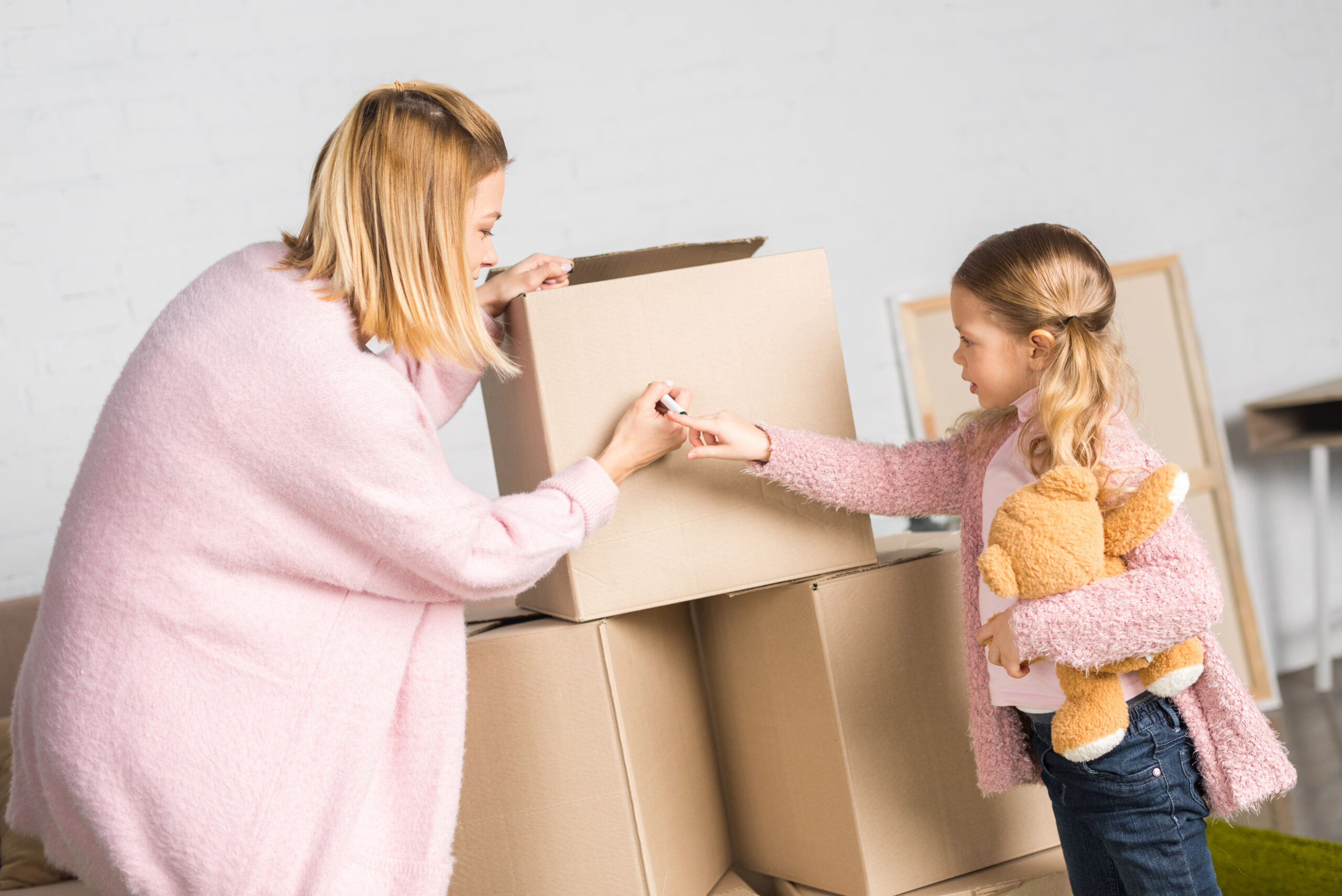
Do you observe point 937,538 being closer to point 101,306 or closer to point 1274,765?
point 1274,765

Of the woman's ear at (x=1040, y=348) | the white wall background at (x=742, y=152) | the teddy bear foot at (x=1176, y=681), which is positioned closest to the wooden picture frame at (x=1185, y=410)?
the white wall background at (x=742, y=152)

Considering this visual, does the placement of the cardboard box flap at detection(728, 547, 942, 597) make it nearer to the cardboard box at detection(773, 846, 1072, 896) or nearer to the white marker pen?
the white marker pen

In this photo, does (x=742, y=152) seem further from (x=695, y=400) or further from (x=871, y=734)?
(x=871, y=734)

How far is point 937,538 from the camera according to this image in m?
1.23

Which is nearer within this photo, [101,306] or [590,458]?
[590,458]

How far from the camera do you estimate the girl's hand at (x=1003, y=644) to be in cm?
88

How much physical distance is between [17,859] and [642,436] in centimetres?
109

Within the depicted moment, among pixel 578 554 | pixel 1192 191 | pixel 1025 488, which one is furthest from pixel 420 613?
pixel 1192 191

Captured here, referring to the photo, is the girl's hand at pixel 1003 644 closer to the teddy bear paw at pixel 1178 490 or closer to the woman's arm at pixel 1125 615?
the woman's arm at pixel 1125 615

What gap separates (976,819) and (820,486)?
0.42m

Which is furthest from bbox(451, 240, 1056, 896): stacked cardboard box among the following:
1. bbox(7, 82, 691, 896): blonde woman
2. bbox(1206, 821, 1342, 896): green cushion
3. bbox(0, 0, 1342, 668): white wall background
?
bbox(0, 0, 1342, 668): white wall background

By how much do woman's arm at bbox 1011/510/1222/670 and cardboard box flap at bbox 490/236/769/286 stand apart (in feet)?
1.54

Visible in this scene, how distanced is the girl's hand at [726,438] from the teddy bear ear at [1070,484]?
0.26 meters

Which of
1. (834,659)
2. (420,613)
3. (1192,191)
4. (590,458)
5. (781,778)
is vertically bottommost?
(781,778)
